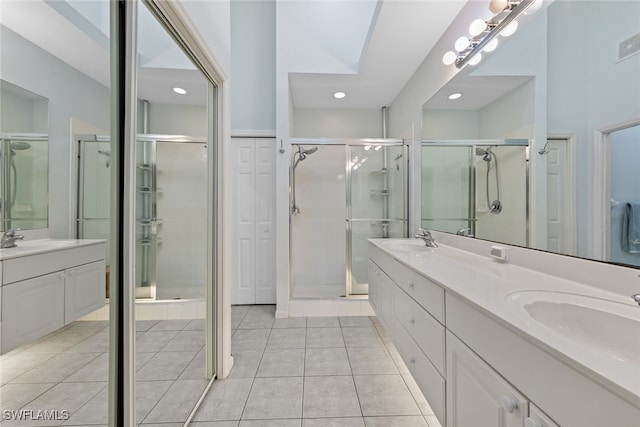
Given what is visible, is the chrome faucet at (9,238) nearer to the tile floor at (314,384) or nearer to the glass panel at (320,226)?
the tile floor at (314,384)

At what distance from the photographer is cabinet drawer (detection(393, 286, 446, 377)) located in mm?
1119

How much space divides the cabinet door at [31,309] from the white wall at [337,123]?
10.4 feet

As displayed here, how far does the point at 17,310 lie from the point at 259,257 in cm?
268

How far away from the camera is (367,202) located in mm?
3289

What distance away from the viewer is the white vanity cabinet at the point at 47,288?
566 millimetres

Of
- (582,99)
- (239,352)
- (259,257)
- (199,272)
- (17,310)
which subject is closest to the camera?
(17,310)

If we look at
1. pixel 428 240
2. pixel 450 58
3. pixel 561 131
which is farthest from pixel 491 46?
pixel 428 240

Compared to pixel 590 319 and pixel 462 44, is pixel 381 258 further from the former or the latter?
pixel 462 44

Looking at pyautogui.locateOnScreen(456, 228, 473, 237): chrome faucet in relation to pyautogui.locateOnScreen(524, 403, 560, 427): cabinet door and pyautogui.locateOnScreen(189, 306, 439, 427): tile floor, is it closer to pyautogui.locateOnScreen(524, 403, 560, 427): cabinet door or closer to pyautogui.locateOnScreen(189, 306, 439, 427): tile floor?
pyautogui.locateOnScreen(189, 306, 439, 427): tile floor

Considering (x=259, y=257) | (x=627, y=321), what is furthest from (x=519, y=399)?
(x=259, y=257)

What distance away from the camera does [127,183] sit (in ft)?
2.98

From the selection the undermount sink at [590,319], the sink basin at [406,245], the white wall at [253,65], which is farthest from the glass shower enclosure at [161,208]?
the white wall at [253,65]

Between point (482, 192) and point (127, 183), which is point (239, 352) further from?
point (482, 192)

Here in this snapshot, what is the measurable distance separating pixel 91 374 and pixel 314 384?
1.30m
